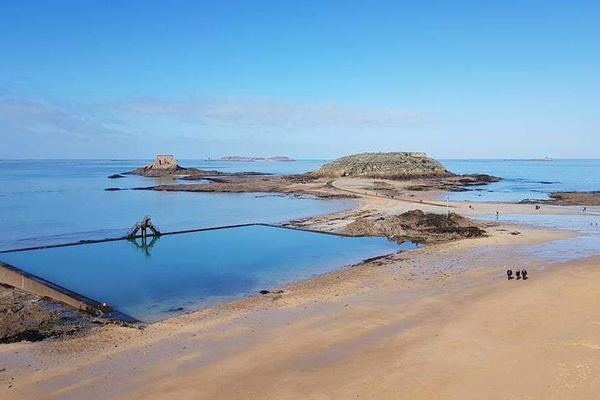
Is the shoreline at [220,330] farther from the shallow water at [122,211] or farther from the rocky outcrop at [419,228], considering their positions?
the shallow water at [122,211]

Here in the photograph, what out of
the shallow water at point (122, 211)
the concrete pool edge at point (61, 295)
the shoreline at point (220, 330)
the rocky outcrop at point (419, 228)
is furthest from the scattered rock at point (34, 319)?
the rocky outcrop at point (419, 228)

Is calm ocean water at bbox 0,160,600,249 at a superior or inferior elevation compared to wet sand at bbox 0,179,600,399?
superior

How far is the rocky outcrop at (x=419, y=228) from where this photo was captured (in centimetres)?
2557

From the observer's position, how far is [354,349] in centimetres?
1021

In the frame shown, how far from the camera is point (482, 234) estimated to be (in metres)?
25.8

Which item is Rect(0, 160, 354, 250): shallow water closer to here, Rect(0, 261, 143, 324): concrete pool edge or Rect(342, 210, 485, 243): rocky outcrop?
Rect(342, 210, 485, 243): rocky outcrop

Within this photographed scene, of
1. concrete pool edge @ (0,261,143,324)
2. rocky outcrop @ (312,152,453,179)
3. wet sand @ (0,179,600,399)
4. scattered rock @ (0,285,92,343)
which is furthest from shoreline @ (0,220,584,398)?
rocky outcrop @ (312,152,453,179)

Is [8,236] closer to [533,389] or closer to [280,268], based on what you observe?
[280,268]

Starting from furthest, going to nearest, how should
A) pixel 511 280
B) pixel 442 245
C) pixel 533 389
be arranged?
1. pixel 442 245
2. pixel 511 280
3. pixel 533 389

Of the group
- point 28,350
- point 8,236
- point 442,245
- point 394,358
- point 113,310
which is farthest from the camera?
point 8,236

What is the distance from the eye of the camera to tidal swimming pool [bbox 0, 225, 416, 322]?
1541 cm

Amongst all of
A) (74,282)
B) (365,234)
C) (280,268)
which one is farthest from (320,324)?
(365,234)

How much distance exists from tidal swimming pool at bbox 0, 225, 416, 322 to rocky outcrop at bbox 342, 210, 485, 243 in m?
1.15

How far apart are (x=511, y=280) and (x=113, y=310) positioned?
12481mm
